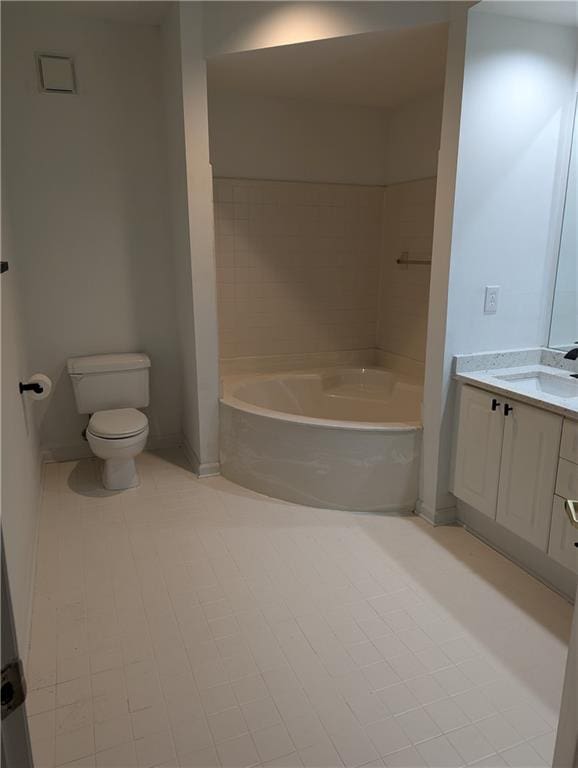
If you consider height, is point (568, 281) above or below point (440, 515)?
above

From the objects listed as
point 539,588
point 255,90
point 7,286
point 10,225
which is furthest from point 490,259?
point 10,225

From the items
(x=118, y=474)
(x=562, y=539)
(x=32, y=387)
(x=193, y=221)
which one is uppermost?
(x=193, y=221)

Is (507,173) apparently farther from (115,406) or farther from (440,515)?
(115,406)

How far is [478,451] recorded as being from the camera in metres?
2.49

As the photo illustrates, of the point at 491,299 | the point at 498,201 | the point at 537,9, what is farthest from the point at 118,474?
the point at 537,9

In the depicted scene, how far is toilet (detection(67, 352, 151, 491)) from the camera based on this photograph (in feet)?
9.75

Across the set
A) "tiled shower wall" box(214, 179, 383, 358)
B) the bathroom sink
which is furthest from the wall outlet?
"tiled shower wall" box(214, 179, 383, 358)

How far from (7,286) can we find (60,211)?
0.87 m

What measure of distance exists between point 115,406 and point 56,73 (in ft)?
6.26

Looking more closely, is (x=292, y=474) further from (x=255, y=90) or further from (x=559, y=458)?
(x=255, y=90)

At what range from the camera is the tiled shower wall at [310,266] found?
12.1 feet

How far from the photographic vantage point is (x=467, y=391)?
2525 millimetres

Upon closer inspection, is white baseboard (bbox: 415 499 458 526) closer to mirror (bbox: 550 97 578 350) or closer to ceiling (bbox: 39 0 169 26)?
mirror (bbox: 550 97 578 350)

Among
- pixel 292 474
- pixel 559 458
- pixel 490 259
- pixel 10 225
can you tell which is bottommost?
pixel 292 474
